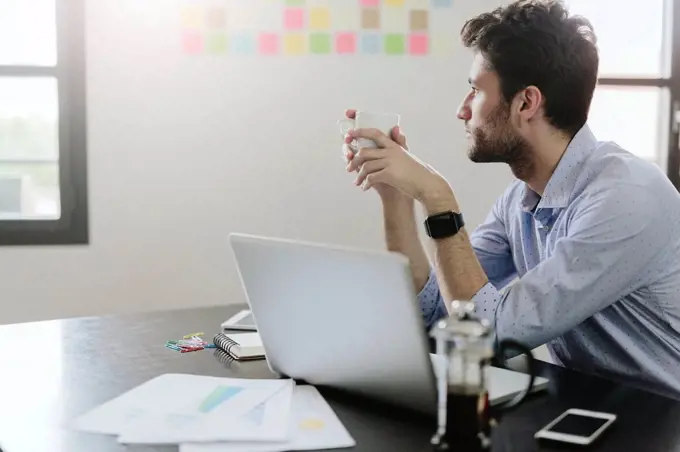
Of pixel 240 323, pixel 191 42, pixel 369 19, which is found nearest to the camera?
pixel 240 323

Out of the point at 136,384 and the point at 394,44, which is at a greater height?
the point at 394,44

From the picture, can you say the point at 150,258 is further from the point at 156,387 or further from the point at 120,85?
the point at 156,387

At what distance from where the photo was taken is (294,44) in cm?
262

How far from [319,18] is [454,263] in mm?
1472

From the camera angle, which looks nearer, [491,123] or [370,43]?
[491,123]

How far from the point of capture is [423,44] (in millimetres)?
2717

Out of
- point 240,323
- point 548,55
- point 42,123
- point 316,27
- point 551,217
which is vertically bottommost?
point 240,323

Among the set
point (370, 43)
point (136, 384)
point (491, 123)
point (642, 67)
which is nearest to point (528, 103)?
point (491, 123)

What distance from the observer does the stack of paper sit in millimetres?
911

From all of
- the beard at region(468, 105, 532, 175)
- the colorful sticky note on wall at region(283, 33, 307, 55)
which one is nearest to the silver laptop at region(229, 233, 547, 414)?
the beard at region(468, 105, 532, 175)

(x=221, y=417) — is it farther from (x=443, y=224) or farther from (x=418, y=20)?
(x=418, y=20)

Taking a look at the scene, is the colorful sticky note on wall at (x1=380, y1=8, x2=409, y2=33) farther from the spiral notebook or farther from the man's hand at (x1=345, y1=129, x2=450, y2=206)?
the spiral notebook

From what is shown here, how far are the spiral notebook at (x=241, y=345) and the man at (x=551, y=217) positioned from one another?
0.34m

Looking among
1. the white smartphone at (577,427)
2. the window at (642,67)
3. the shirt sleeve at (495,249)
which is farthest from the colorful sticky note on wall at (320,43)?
the white smartphone at (577,427)
